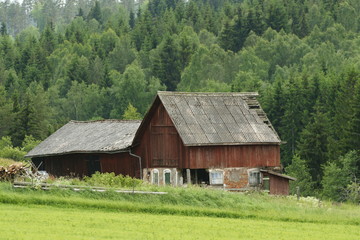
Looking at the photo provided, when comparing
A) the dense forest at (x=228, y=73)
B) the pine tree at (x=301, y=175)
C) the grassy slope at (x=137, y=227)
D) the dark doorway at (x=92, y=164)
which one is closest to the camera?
the grassy slope at (x=137, y=227)

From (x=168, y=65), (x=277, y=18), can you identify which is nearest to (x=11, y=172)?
(x=168, y=65)

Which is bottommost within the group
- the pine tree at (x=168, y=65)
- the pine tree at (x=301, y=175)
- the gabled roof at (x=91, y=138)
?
the pine tree at (x=301, y=175)

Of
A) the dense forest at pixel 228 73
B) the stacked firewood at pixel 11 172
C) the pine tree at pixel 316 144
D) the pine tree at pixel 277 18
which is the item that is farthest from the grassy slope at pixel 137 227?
the pine tree at pixel 277 18

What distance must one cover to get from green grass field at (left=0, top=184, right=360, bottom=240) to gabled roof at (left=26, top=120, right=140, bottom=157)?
49.6ft

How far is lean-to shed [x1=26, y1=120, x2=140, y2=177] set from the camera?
5694 centimetres

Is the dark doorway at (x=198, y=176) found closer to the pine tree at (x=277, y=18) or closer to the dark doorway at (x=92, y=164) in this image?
the dark doorway at (x=92, y=164)

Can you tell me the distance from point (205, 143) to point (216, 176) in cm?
239

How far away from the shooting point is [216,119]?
5491 centimetres

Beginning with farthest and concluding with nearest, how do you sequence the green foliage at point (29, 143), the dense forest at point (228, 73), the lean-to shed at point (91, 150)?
the dense forest at point (228, 73) → the green foliage at point (29, 143) → the lean-to shed at point (91, 150)

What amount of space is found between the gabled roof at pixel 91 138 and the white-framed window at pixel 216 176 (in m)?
5.56

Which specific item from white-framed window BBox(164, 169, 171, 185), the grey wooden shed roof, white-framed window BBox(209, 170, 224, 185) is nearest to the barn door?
white-framed window BBox(164, 169, 171, 185)

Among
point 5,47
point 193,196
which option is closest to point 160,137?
point 193,196

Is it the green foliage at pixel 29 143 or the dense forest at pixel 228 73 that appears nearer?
the green foliage at pixel 29 143

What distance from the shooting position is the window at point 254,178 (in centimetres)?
5507
